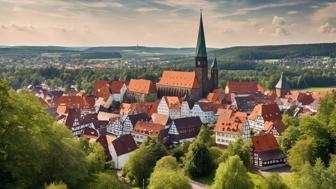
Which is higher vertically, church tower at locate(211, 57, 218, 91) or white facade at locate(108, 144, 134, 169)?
church tower at locate(211, 57, 218, 91)

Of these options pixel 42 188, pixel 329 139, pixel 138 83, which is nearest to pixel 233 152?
pixel 329 139

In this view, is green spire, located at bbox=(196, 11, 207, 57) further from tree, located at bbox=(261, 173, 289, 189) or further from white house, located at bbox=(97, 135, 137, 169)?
tree, located at bbox=(261, 173, 289, 189)

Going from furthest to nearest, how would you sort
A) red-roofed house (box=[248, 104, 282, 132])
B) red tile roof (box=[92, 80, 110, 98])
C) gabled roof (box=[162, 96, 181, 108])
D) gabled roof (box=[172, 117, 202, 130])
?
red tile roof (box=[92, 80, 110, 98]) < gabled roof (box=[162, 96, 181, 108]) < red-roofed house (box=[248, 104, 282, 132]) < gabled roof (box=[172, 117, 202, 130])

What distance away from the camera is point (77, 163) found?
114ft

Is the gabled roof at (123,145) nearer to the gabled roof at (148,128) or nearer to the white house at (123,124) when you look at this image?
the gabled roof at (148,128)

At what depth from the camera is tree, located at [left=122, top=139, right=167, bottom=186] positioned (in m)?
48.5

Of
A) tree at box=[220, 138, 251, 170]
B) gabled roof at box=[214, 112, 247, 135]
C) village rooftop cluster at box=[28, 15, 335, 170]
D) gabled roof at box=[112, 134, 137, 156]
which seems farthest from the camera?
gabled roof at box=[214, 112, 247, 135]

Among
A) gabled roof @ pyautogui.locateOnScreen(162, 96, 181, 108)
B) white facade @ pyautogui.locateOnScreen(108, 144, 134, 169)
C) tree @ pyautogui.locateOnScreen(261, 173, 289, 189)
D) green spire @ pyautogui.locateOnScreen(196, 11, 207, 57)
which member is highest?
green spire @ pyautogui.locateOnScreen(196, 11, 207, 57)

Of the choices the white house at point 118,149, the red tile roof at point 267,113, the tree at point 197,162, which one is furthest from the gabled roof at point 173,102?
the tree at point 197,162

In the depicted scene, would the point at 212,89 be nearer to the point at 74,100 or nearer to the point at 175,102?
the point at 175,102

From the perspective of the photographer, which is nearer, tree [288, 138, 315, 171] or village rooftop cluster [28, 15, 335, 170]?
tree [288, 138, 315, 171]

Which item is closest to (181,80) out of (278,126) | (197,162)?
(278,126)

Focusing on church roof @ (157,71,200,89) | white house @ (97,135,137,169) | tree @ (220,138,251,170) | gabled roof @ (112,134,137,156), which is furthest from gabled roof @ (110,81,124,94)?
tree @ (220,138,251,170)

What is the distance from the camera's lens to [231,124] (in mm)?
64938
